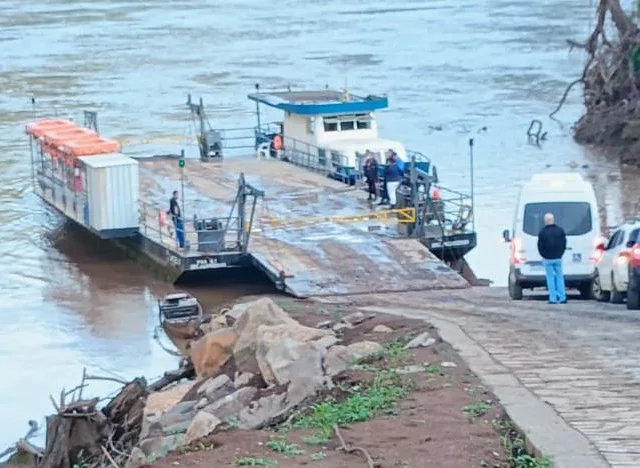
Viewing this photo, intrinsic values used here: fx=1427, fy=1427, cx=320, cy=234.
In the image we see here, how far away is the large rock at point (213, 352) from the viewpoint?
1873cm

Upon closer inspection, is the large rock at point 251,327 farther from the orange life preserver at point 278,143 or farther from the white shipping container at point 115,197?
the orange life preserver at point 278,143

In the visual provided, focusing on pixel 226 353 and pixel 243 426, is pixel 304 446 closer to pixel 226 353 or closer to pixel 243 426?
pixel 243 426

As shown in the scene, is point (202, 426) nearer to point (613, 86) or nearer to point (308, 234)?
point (308, 234)

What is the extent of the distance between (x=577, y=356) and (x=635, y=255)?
476cm

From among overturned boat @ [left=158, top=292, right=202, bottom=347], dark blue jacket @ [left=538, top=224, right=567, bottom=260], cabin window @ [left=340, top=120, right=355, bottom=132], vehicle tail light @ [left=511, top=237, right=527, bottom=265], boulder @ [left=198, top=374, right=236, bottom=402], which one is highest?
cabin window @ [left=340, top=120, right=355, bottom=132]

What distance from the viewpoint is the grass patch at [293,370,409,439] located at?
11.1 metres

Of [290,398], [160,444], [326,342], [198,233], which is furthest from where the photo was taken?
[198,233]

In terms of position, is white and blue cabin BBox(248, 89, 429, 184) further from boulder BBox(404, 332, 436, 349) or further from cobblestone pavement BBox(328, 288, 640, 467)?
boulder BBox(404, 332, 436, 349)

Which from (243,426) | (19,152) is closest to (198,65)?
(19,152)

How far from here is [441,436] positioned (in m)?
10.3

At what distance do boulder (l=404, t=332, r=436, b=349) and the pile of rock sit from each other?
14.5 inches

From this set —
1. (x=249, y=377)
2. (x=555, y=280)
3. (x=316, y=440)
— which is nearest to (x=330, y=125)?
(x=555, y=280)

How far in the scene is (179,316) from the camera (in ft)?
84.2

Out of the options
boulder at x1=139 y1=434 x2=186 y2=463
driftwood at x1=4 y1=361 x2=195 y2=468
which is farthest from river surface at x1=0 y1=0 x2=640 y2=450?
boulder at x1=139 y1=434 x2=186 y2=463
